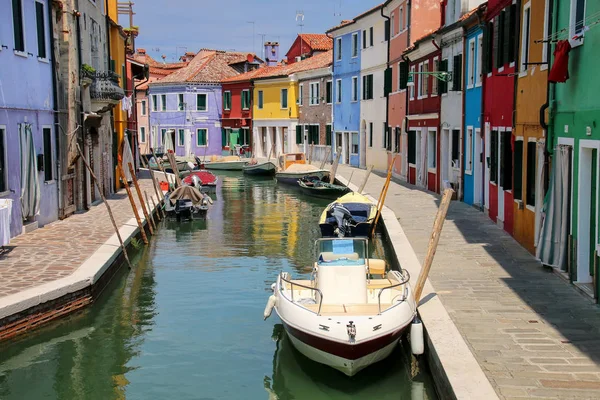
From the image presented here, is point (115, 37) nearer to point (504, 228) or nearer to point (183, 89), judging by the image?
point (504, 228)

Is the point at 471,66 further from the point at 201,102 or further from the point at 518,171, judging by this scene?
the point at 201,102

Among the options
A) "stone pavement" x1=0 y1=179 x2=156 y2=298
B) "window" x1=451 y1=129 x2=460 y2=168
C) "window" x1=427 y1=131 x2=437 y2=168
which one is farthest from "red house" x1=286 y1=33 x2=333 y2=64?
"stone pavement" x1=0 y1=179 x2=156 y2=298

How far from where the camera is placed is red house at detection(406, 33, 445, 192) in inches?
1079

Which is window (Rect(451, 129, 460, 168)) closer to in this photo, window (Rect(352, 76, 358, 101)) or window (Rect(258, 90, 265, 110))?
window (Rect(352, 76, 358, 101))

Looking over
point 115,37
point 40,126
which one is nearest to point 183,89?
point 115,37

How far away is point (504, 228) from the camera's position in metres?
17.4

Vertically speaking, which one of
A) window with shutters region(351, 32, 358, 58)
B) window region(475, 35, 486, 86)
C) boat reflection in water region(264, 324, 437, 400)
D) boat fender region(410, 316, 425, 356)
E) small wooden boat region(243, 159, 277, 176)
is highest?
window with shutters region(351, 32, 358, 58)

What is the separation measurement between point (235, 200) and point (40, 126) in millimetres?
14390

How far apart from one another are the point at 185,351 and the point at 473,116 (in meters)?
14.2

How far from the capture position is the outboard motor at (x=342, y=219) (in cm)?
2025

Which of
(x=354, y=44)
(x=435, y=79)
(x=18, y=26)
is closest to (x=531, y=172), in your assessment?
(x=18, y=26)

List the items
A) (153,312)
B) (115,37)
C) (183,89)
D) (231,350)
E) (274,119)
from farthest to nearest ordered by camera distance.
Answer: (183,89)
(274,119)
(115,37)
(153,312)
(231,350)

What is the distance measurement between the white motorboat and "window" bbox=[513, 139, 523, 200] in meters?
5.51

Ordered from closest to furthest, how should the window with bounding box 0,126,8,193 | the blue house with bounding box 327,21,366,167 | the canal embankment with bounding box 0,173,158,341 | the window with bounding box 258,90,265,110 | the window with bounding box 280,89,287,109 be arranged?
1. the canal embankment with bounding box 0,173,158,341
2. the window with bounding box 0,126,8,193
3. the blue house with bounding box 327,21,366,167
4. the window with bounding box 280,89,287,109
5. the window with bounding box 258,90,265,110
